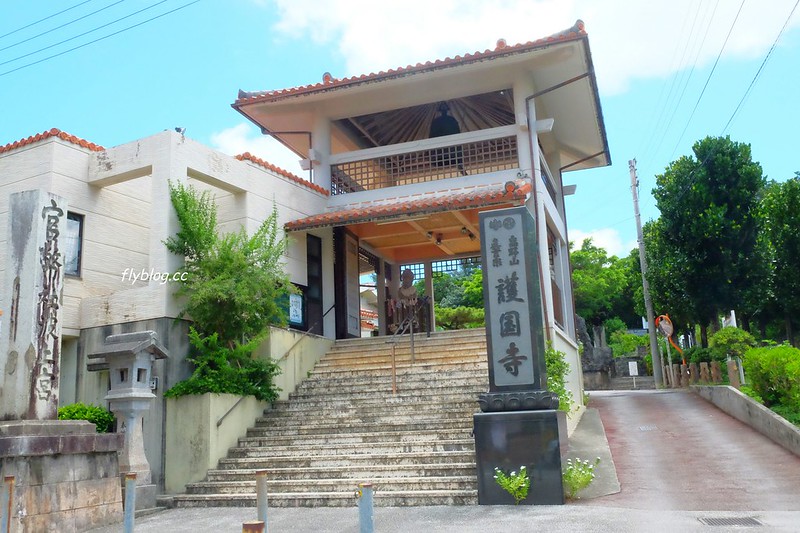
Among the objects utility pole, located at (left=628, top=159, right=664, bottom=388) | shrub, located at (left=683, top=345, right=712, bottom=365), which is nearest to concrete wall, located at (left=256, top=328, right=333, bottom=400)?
shrub, located at (left=683, top=345, right=712, bottom=365)

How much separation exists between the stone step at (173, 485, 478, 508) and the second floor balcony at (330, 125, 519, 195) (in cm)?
827

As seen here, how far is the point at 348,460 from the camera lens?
33.6 feet

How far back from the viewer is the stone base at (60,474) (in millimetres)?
7309

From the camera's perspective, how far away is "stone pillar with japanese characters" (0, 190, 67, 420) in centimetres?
789

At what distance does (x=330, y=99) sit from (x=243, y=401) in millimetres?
7843

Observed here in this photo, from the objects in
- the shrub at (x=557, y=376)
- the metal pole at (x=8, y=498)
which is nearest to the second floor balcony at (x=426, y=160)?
the shrub at (x=557, y=376)

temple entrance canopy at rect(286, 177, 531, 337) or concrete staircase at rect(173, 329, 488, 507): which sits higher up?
temple entrance canopy at rect(286, 177, 531, 337)

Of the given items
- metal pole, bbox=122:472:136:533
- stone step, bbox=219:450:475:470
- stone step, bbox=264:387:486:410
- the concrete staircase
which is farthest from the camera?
stone step, bbox=264:387:486:410

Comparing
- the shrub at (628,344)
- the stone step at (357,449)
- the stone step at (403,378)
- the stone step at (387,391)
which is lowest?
the stone step at (357,449)

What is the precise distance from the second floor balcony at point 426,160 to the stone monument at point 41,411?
28.4ft

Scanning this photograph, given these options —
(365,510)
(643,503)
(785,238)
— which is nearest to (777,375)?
(643,503)

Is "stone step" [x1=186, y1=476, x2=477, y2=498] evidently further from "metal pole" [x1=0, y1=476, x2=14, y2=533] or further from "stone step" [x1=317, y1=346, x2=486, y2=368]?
"metal pole" [x1=0, y1=476, x2=14, y2=533]

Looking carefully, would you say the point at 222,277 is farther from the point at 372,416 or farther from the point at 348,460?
the point at 348,460

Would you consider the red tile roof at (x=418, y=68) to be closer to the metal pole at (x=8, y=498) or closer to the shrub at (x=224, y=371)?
the shrub at (x=224, y=371)
